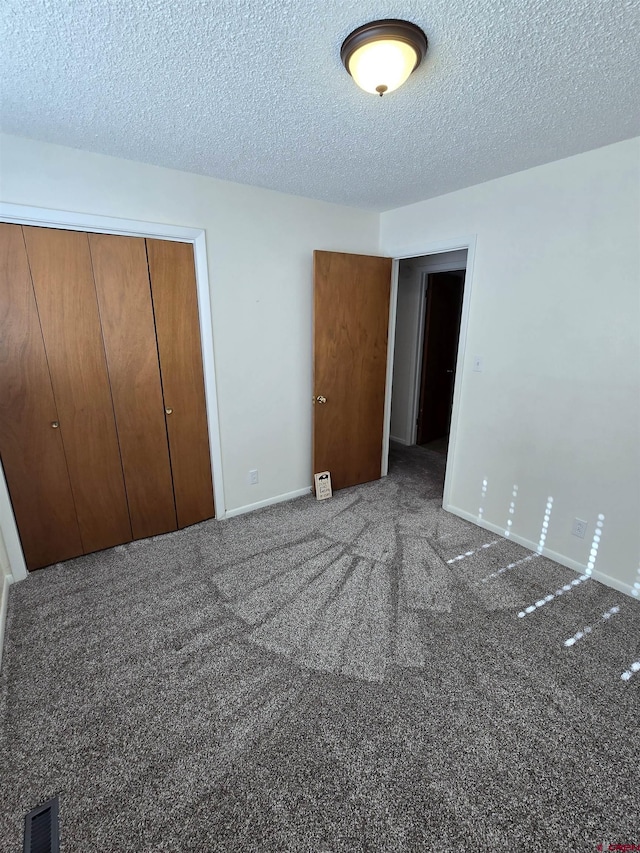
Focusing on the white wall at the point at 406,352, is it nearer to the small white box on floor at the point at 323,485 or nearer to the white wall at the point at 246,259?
the white wall at the point at 246,259

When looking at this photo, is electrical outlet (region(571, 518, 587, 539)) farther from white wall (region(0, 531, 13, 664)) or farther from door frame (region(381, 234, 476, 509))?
white wall (region(0, 531, 13, 664))

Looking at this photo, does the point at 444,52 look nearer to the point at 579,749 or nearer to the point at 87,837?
the point at 579,749

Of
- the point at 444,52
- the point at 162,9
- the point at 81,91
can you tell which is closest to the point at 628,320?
the point at 444,52

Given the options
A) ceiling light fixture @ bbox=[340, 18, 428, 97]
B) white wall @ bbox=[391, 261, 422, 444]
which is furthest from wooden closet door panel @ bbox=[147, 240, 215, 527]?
white wall @ bbox=[391, 261, 422, 444]

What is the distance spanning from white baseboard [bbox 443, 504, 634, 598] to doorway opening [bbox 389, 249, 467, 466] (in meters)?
1.52

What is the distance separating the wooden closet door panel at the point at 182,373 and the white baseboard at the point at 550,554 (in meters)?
2.04

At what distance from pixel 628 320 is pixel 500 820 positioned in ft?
7.47

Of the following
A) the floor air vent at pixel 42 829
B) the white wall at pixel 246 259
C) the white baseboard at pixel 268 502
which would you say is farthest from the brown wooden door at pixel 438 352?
the floor air vent at pixel 42 829

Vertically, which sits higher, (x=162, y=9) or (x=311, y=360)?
(x=162, y=9)

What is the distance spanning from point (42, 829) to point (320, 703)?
0.96 metres

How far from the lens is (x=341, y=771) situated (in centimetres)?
130

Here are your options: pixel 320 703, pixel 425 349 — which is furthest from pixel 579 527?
pixel 425 349

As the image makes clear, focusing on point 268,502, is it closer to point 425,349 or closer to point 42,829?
point 42,829

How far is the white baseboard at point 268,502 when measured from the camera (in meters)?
3.02
